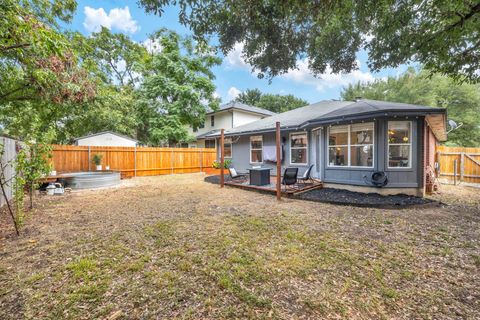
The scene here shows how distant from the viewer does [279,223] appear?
15.2 ft

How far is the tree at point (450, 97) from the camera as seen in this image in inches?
695

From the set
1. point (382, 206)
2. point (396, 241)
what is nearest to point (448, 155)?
point (382, 206)

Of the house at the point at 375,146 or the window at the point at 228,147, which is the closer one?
the house at the point at 375,146

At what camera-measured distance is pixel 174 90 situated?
59.0 feet

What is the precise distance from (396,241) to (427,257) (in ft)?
1.85

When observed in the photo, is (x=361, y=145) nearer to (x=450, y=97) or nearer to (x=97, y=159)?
(x=97, y=159)

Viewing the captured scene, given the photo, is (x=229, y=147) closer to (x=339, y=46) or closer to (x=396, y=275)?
(x=339, y=46)

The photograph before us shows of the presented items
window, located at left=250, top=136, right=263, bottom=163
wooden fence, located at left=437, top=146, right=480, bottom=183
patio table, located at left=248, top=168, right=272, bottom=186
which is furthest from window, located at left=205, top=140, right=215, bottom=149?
wooden fence, located at left=437, top=146, right=480, bottom=183

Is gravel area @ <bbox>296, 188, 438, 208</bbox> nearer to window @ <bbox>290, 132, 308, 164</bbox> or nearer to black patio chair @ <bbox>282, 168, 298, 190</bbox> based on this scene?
black patio chair @ <bbox>282, 168, 298, 190</bbox>

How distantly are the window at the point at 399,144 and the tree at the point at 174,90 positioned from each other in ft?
49.7

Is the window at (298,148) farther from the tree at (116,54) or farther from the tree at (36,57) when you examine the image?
the tree at (116,54)

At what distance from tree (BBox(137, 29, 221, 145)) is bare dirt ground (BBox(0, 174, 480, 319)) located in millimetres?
13678

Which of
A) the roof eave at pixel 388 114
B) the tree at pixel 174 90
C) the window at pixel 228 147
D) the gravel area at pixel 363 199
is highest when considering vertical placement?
the tree at pixel 174 90

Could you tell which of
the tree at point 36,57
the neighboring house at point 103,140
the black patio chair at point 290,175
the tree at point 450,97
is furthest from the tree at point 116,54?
the tree at point 450,97
